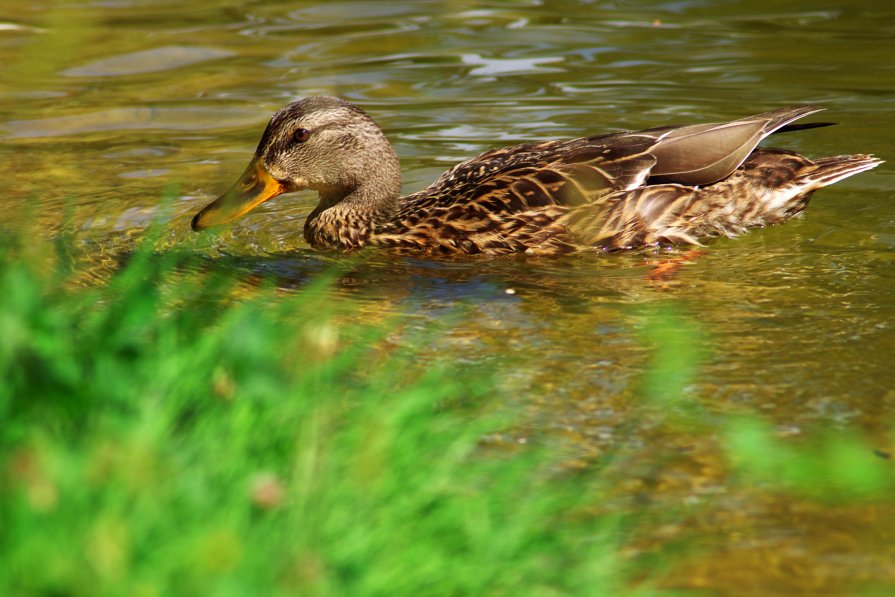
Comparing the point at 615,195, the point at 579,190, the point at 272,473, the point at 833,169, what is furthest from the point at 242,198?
the point at 272,473

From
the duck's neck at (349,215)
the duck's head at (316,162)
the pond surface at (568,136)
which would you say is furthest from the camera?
the duck's neck at (349,215)

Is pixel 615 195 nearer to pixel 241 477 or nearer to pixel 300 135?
pixel 300 135

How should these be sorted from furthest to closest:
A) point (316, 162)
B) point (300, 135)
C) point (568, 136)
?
point (568, 136)
point (316, 162)
point (300, 135)

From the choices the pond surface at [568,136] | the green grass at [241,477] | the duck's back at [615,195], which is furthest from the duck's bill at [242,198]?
the green grass at [241,477]

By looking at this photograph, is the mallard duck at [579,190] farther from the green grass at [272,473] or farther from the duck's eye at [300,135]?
the green grass at [272,473]

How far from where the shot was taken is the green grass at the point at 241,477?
305 centimetres

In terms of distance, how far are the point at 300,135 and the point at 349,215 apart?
1.81 feet

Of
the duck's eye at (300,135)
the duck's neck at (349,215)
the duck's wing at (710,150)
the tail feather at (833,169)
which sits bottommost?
the duck's neck at (349,215)

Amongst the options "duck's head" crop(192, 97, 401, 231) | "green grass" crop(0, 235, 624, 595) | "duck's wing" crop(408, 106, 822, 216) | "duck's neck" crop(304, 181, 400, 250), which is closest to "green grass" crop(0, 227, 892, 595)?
"green grass" crop(0, 235, 624, 595)

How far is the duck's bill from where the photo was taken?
24.1 ft

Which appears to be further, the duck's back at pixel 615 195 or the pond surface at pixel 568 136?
the duck's back at pixel 615 195

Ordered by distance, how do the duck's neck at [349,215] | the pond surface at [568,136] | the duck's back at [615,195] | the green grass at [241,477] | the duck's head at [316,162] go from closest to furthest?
the green grass at [241,477] → the pond surface at [568,136] → the duck's back at [615,195] → the duck's head at [316,162] → the duck's neck at [349,215]

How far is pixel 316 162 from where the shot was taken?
25.5 feet

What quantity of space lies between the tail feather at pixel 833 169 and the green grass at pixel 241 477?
3531 millimetres
